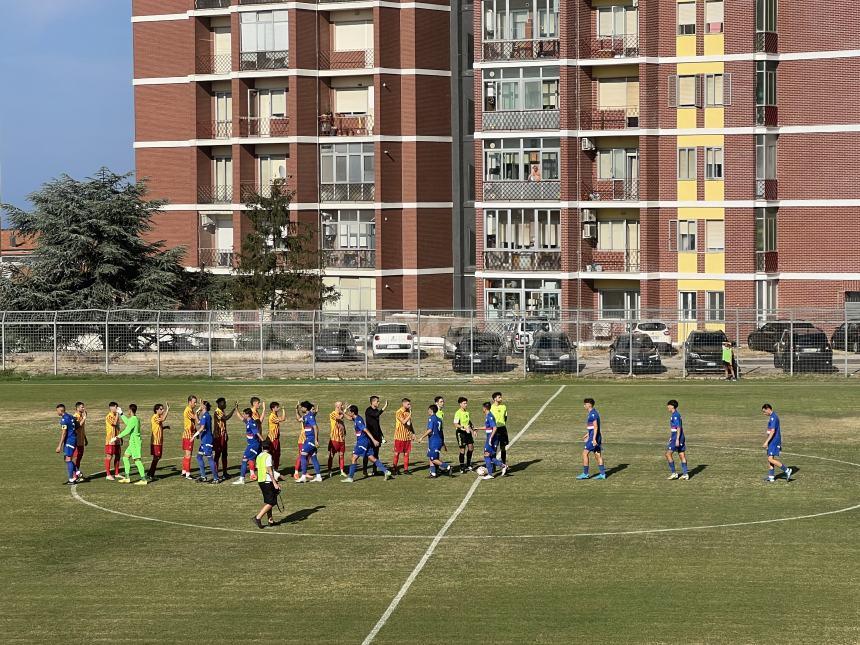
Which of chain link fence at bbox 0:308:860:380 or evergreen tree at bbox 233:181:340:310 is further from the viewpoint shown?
evergreen tree at bbox 233:181:340:310

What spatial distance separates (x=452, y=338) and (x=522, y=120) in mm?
18442

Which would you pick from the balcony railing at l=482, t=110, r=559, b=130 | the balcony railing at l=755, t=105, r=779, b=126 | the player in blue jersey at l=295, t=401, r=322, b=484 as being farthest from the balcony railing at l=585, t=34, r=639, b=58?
the player in blue jersey at l=295, t=401, r=322, b=484

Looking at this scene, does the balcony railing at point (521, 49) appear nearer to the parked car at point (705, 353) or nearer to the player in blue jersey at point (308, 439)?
the parked car at point (705, 353)

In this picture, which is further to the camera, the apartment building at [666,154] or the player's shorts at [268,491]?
the apartment building at [666,154]

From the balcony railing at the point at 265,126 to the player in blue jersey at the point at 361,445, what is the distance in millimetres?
50348

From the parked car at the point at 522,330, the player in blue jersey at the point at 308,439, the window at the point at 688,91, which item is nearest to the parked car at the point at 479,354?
the parked car at the point at 522,330

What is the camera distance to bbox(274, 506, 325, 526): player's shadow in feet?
97.2

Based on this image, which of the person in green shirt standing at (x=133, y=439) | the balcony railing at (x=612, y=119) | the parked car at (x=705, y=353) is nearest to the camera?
the person in green shirt standing at (x=133, y=439)

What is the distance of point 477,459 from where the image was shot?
3766 cm

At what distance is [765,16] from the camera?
71.1 metres

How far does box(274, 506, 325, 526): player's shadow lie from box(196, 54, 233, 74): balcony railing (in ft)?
191

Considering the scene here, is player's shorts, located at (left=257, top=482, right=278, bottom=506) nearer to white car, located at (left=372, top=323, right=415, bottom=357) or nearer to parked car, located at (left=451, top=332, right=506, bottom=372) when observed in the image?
parked car, located at (left=451, top=332, right=506, bottom=372)

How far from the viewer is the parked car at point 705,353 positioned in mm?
56625

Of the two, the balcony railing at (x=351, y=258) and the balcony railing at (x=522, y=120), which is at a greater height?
the balcony railing at (x=522, y=120)
